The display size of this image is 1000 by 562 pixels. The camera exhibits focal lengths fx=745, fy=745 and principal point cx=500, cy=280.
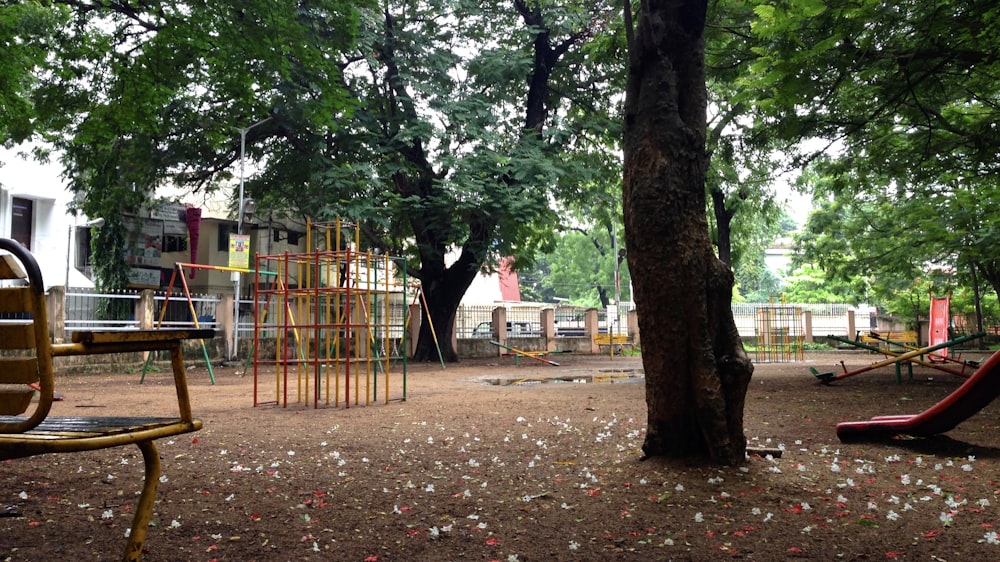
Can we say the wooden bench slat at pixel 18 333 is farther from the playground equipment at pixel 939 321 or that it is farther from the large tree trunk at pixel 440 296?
the large tree trunk at pixel 440 296

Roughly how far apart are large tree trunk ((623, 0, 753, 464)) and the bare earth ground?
0.94 feet

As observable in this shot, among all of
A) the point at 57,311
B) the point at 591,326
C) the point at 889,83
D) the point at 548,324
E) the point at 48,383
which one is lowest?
the point at 591,326

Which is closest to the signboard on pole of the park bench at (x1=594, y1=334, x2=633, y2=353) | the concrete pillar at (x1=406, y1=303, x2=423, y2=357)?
the concrete pillar at (x1=406, y1=303, x2=423, y2=357)

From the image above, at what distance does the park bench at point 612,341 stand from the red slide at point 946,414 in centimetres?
1813

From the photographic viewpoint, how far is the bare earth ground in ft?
10.7

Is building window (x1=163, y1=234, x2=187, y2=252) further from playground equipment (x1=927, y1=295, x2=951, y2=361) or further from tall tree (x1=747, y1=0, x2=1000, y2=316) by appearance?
playground equipment (x1=927, y1=295, x2=951, y2=361)

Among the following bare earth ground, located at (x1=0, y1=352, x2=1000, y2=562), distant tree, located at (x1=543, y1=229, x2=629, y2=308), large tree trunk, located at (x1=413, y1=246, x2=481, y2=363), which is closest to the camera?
bare earth ground, located at (x1=0, y1=352, x2=1000, y2=562)

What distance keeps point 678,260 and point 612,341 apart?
804 inches

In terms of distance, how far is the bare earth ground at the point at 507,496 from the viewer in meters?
3.28

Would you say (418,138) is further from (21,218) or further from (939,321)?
(21,218)

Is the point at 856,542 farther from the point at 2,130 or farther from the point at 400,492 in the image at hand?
the point at 2,130

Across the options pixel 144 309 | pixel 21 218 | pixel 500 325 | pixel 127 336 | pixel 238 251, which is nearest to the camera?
pixel 127 336

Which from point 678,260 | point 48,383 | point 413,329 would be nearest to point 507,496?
point 678,260

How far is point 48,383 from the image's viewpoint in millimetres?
2219
